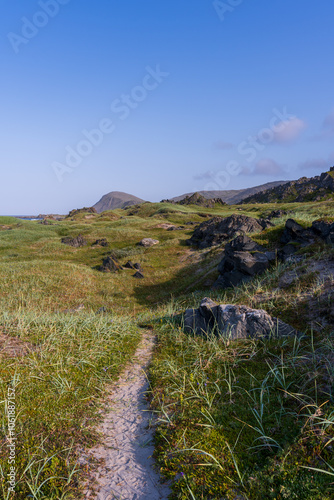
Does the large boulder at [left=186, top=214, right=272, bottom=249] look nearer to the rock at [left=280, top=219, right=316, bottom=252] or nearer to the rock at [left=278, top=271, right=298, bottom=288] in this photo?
the rock at [left=280, top=219, right=316, bottom=252]

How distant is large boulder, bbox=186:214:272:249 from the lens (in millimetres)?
39312

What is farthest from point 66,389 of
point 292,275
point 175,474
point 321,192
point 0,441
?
point 321,192

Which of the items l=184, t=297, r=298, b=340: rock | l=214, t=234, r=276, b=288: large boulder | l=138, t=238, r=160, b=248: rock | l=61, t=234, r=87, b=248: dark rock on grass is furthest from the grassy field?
l=61, t=234, r=87, b=248: dark rock on grass

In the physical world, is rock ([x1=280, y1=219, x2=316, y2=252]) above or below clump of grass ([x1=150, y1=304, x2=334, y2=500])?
above

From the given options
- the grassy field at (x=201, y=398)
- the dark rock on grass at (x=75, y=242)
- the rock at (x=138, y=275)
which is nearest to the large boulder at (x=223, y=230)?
the rock at (x=138, y=275)

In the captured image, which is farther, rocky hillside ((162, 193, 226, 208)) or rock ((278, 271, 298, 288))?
rocky hillside ((162, 193, 226, 208))

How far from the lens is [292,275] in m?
13.7

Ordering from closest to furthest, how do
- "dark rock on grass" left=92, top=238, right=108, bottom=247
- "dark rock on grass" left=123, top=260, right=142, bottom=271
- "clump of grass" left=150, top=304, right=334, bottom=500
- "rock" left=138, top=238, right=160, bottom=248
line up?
"clump of grass" left=150, top=304, right=334, bottom=500
"dark rock on grass" left=123, top=260, right=142, bottom=271
"rock" left=138, top=238, right=160, bottom=248
"dark rock on grass" left=92, top=238, right=108, bottom=247

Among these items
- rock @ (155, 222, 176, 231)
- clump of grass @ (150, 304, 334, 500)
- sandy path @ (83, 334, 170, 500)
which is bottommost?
sandy path @ (83, 334, 170, 500)

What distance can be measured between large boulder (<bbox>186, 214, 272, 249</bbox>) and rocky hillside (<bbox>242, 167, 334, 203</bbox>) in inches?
3968

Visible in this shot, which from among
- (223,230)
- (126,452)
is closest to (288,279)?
(126,452)

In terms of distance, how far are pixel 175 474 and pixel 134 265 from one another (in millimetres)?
32967

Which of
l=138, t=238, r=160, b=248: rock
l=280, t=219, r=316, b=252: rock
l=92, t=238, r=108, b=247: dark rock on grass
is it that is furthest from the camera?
l=92, t=238, r=108, b=247: dark rock on grass

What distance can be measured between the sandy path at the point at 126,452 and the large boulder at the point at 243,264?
13.1 metres
